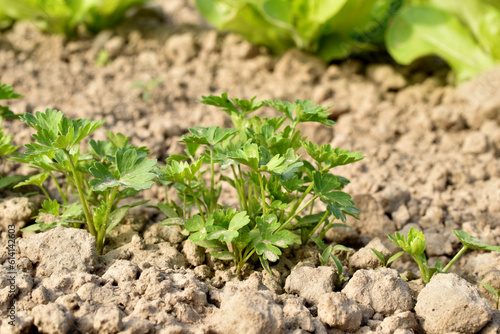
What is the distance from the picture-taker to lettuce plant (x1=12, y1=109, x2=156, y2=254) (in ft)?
5.00

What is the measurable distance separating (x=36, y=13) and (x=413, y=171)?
8.61ft

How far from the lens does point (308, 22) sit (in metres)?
3.10

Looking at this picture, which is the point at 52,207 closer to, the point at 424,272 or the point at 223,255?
the point at 223,255

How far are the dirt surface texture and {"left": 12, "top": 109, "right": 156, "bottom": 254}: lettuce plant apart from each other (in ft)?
0.26

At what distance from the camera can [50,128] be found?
62.7 inches

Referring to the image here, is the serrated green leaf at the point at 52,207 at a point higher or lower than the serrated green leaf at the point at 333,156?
lower

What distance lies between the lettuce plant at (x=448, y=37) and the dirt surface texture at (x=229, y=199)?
0.57 feet

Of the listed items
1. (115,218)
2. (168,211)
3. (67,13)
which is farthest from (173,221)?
(67,13)

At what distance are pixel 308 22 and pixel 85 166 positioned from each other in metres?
1.84

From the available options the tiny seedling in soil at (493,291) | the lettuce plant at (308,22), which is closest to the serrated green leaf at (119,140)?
the tiny seedling in soil at (493,291)

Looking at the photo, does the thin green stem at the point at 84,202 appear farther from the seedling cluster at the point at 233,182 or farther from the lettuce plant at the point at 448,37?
the lettuce plant at the point at 448,37

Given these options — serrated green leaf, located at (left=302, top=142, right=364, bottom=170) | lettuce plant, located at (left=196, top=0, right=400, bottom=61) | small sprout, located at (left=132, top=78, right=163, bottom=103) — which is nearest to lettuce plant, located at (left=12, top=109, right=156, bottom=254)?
serrated green leaf, located at (left=302, top=142, right=364, bottom=170)

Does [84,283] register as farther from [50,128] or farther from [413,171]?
[413,171]

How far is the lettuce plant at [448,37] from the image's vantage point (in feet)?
10.1
